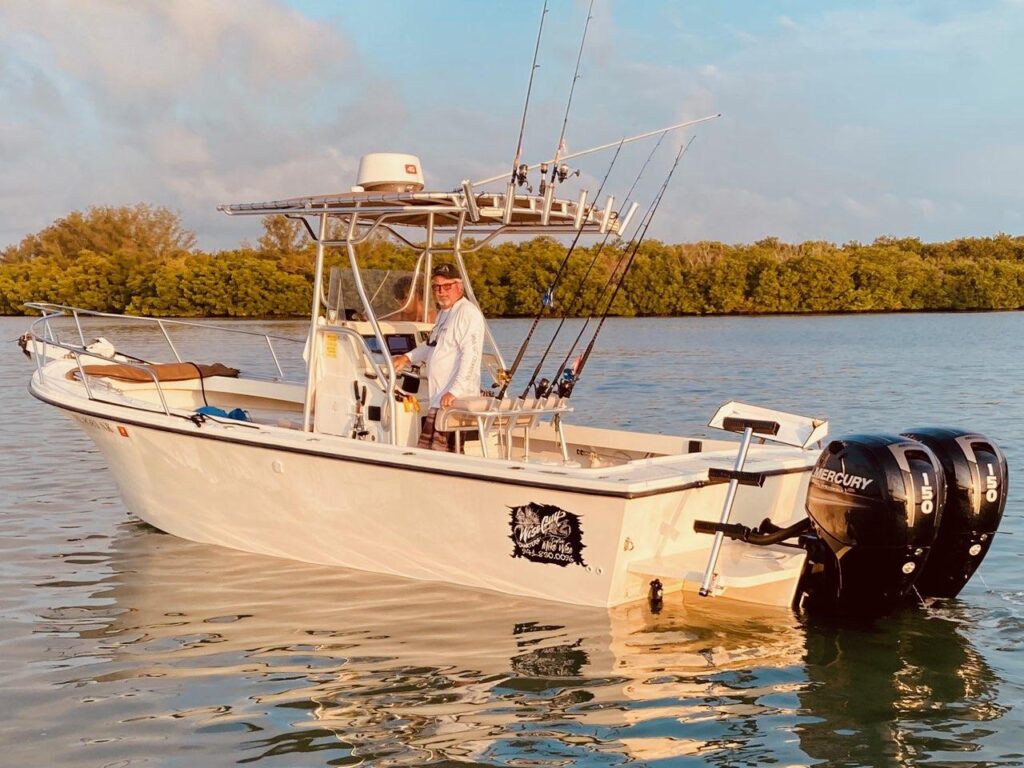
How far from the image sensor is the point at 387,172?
6777 millimetres

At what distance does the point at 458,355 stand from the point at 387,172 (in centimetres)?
121

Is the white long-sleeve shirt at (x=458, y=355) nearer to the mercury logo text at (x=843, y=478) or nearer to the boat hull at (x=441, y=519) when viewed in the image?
the boat hull at (x=441, y=519)

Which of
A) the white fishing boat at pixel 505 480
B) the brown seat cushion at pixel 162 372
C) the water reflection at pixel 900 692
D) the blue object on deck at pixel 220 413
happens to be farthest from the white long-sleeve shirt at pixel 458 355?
the brown seat cushion at pixel 162 372

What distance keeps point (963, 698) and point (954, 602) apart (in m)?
1.54

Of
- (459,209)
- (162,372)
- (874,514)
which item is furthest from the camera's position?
(162,372)

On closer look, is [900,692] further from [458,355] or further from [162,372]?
[162,372]

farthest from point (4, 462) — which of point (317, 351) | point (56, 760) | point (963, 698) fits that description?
point (963, 698)

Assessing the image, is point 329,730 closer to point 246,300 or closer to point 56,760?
point 56,760

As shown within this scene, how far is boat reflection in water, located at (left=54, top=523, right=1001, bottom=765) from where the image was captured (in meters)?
4.45

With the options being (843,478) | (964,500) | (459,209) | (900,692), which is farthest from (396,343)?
(900,692)

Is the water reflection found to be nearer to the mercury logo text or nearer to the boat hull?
the boat hull

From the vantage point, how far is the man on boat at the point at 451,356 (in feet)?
21.6

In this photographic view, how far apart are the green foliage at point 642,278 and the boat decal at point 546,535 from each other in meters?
35.2

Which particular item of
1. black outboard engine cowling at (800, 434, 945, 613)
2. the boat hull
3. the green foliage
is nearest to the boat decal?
the boat hull
